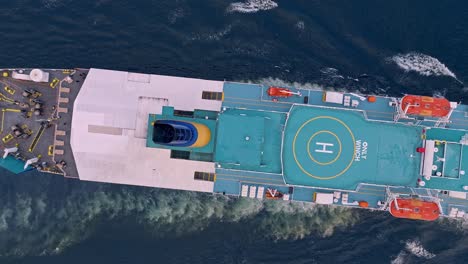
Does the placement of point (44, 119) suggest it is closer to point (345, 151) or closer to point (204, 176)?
point (204, 176)

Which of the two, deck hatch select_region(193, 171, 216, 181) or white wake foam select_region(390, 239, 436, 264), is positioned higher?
deck hatch select_region(193, 171, 216, 181)

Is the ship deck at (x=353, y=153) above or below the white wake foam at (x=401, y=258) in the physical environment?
above

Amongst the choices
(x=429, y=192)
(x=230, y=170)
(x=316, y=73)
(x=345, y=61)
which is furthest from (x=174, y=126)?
(x=429, y=192)

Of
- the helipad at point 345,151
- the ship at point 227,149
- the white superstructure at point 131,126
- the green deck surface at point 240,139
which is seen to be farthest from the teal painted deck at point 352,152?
the white superstructure at point 131,126

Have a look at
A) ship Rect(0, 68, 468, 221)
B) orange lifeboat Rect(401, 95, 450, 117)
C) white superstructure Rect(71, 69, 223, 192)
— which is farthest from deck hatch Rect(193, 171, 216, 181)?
orange lifeboat Rect(401, 95, 450, 117)

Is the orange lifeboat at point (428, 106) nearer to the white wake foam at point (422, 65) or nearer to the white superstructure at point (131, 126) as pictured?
the white wake foam at point (422, 65)

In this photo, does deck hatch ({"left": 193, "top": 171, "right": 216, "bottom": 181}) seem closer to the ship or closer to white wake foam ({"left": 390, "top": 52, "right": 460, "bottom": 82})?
the ship

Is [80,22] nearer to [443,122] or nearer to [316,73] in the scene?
[316,73]
